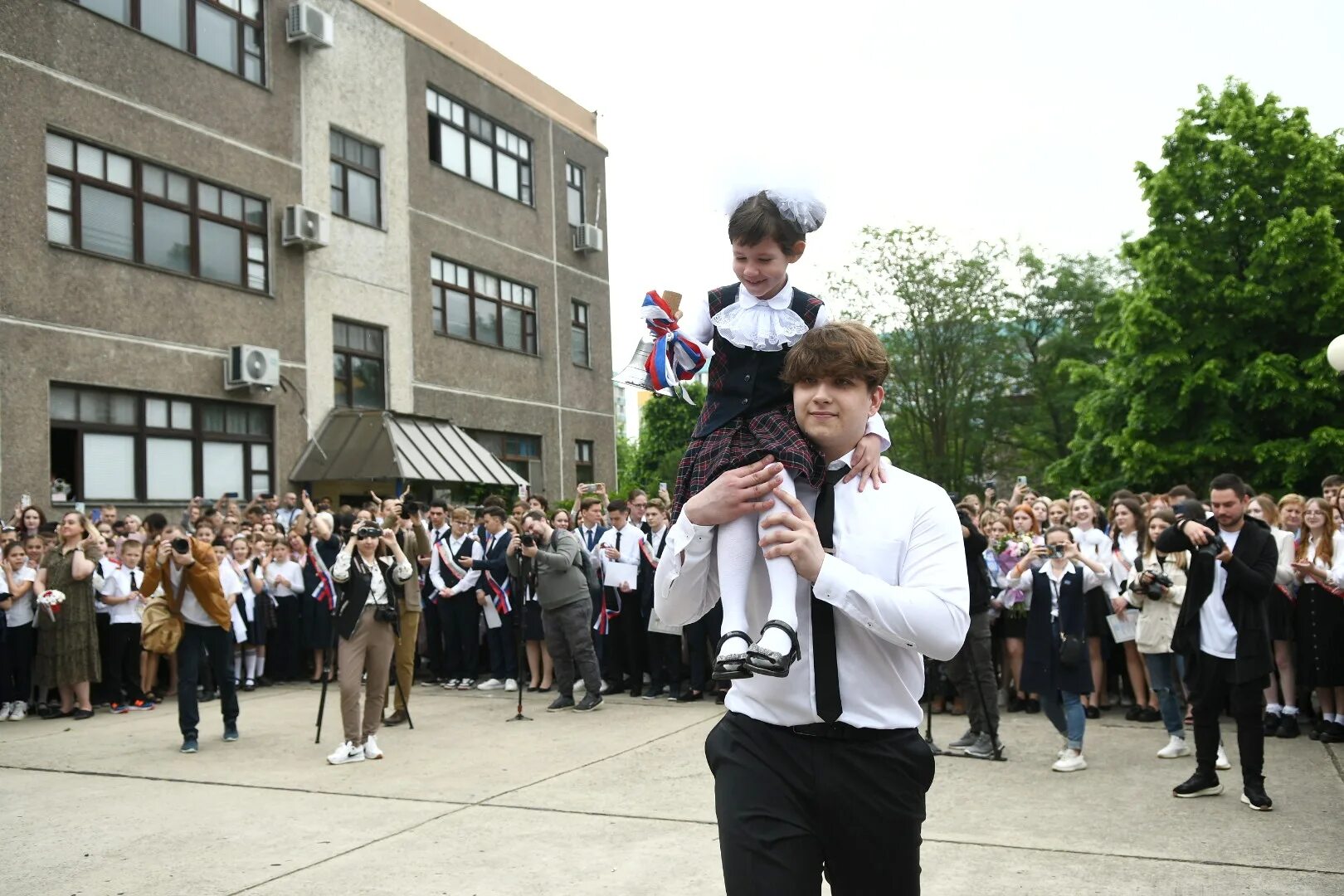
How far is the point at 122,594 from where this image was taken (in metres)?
12.9

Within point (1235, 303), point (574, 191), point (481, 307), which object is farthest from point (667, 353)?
point (574, 191)

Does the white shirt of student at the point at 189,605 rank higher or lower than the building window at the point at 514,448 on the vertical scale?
lower

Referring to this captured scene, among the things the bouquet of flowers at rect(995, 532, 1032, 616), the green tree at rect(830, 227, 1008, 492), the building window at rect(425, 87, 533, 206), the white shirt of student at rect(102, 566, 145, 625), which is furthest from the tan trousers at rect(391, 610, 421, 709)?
the green tree at rect(830, 227, 1008, 492)

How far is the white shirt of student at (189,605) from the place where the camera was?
395 inches

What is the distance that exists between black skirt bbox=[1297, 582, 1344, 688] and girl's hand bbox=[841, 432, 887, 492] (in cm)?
835

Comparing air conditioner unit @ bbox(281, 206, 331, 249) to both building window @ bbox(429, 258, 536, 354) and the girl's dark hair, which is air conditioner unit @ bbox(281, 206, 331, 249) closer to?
building window @ bbox(429, 258, 536, 354)

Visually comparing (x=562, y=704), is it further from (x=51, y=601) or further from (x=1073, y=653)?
(x=1073, y=653)

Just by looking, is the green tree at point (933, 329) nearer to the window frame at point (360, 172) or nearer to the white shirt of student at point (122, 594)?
the window frame at point (360, 172)

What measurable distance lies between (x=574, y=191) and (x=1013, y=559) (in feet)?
77.1

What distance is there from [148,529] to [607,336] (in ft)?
66.6

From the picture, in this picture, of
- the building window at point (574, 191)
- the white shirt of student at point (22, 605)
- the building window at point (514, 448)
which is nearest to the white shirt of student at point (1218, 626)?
the white shirt of student at point (22, 605)

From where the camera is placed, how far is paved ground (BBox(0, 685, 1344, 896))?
19.5ft

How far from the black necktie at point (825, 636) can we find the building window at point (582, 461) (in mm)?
28528

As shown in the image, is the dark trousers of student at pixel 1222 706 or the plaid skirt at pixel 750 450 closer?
the plaid skirt at pixel 750 450
